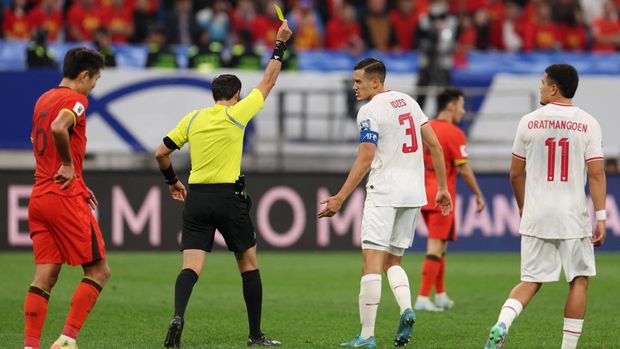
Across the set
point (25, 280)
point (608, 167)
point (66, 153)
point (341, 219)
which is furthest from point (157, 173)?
point (66, 153)

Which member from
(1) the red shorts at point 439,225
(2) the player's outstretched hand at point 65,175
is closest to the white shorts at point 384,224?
(2) the player's outstretched hand at point 65,175

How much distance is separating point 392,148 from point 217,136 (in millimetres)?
1429

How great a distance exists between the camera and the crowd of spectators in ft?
74.1

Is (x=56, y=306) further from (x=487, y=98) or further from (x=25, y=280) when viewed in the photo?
(x=487, y=98)

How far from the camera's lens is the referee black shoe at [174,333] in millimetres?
9250

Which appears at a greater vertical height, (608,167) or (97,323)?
(608,167)

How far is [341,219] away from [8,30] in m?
7.67

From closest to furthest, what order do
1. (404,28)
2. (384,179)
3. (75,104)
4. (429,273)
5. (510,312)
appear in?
1. (75,104)
2. (510,312)
3. (384,179)
4. (429,273)
5. (404,28)

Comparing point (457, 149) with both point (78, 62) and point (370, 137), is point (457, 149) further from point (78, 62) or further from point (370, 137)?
point (78, 62)

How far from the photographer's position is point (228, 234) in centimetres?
969

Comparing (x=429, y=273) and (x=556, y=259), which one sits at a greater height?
(x=556, y=259)

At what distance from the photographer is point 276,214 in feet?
64.1

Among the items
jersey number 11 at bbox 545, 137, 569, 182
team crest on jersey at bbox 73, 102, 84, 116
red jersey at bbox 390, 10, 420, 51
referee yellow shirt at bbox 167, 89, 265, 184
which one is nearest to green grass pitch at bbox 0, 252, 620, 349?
referee yellow shirt at bbox 167, 89, 265, 184

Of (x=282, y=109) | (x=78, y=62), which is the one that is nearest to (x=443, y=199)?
(x=78, y=62)
